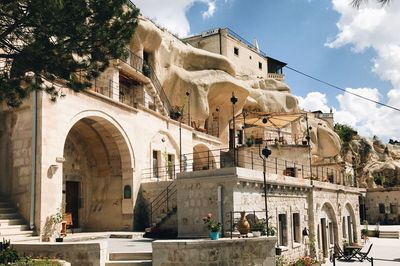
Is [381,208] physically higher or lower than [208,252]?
lower

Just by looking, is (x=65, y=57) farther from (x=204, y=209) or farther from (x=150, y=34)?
(x=150, y=34)

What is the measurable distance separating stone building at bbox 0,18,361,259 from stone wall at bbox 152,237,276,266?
124 inches

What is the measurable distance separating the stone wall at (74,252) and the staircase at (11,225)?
93.2 inches

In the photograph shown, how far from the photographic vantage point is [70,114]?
55.0ft

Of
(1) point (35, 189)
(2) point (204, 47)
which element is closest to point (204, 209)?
(1) point (35, 189)

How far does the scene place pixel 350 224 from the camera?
97.6 feet

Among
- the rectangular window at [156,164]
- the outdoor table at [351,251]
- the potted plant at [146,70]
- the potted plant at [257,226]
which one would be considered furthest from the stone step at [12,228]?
the outdoor table at [351,251]

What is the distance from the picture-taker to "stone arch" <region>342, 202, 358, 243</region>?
94.1ft

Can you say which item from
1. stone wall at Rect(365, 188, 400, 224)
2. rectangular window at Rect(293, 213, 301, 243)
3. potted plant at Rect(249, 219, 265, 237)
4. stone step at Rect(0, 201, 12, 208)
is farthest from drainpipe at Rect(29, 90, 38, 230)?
stone wall at Rect(365, 188, 400, 224)

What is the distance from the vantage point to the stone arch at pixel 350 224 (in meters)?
28.7

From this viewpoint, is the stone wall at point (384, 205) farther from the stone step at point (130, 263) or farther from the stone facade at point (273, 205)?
the stone step at point (130, 263)

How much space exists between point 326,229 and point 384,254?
3856 mm

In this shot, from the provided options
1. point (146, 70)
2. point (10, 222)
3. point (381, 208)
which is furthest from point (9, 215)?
point (381, 208)

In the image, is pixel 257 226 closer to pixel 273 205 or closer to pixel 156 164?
pixel 273 205
